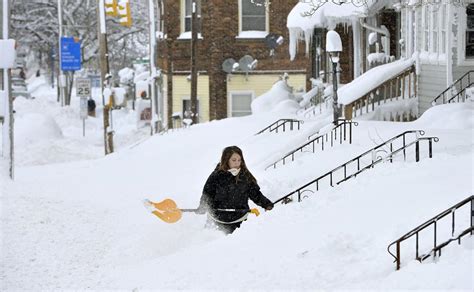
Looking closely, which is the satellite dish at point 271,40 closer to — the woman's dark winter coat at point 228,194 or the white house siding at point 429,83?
the white house siding at point 429,83

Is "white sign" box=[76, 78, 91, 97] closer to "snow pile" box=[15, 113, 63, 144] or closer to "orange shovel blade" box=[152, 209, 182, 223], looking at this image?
"snow pile" box=[15, 113, 63, 144]

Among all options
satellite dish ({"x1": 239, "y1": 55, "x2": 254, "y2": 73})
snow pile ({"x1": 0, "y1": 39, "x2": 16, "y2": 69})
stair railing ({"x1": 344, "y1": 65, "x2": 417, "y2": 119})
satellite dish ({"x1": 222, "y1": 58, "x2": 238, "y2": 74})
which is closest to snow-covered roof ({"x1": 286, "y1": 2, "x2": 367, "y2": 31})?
stair railing ({"x1": 344, "y1": 65, "x2": 417, "y2": 119})

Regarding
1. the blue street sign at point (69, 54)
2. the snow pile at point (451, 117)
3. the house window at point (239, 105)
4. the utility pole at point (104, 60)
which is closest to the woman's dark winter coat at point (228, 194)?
the snow pile at point (451, 117)

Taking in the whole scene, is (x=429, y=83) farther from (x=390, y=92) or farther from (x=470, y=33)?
(x=470, y=33)

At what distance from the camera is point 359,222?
11.1 metres

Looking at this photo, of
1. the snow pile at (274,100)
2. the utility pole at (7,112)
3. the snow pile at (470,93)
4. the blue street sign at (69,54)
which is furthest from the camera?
the blue street sign at (69,54)

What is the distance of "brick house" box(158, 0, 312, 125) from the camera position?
39500mm

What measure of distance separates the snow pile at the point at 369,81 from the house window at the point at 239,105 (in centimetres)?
1490

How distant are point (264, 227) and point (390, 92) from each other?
13168 mm

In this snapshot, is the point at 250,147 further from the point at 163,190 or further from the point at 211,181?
the point at 211,181

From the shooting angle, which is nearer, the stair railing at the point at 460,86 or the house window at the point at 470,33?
the stair railing at the point at 460,86

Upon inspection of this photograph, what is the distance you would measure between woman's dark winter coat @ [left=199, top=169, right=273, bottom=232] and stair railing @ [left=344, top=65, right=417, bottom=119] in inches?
456

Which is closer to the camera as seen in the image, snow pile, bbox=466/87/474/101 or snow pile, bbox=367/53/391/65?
snow pile, bbox=466/87/474/101

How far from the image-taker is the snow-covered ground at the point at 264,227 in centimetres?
1001
